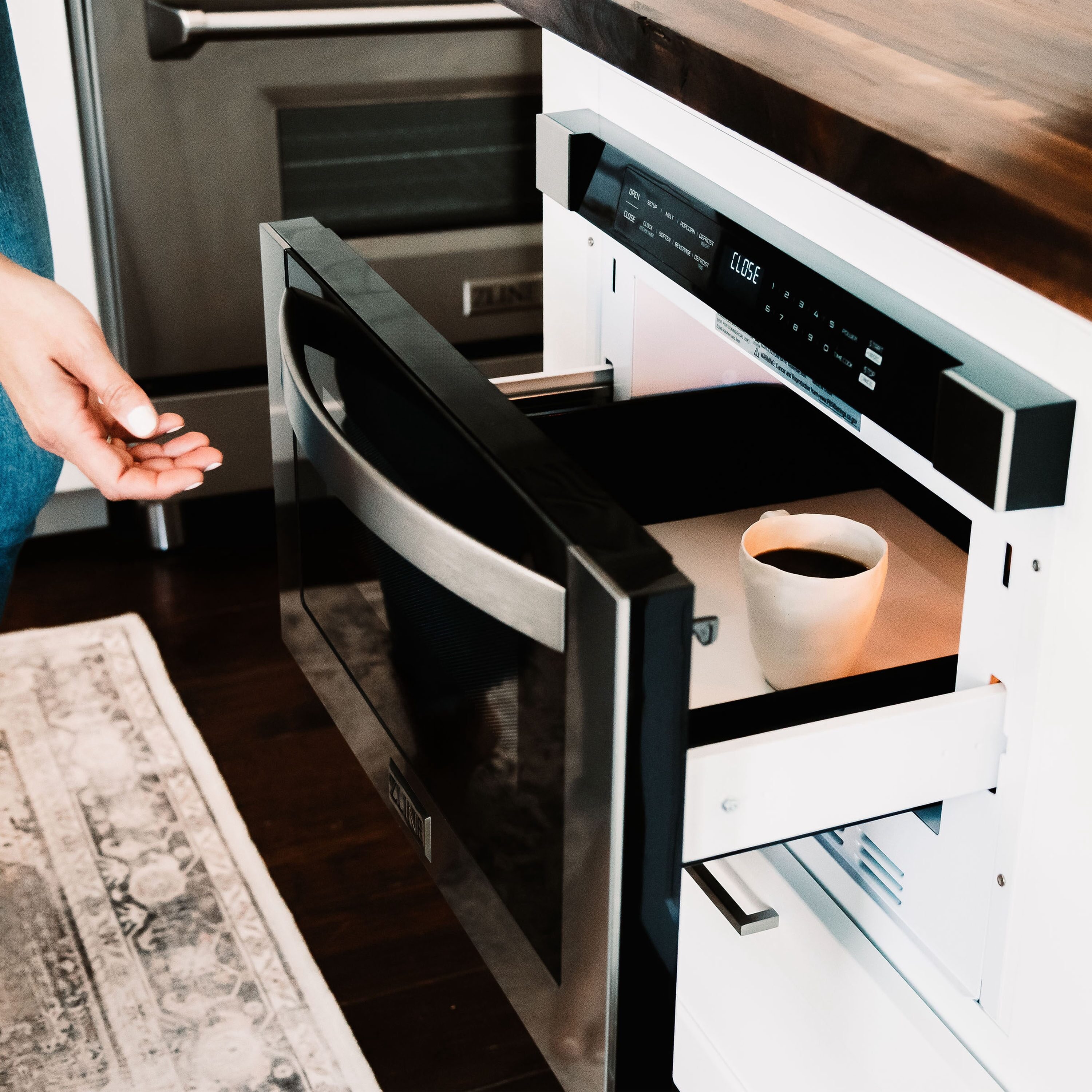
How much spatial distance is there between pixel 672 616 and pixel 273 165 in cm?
135

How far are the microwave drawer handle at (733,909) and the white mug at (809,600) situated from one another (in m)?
0.12

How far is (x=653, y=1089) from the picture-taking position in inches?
21.9

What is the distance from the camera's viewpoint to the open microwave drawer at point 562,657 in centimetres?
49

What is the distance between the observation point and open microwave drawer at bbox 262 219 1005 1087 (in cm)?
49

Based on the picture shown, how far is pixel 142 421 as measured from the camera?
28.4 inches

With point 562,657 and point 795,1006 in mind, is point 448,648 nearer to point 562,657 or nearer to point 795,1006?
point 562,657

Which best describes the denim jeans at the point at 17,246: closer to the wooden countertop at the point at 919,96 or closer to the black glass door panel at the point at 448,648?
the black glass door panel at the point at 448,648

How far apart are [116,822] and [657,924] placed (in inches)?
38.4

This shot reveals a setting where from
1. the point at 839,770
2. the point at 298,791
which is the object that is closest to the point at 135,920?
the point at 298,791

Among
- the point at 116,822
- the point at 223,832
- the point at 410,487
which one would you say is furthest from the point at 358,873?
the point at 410,487

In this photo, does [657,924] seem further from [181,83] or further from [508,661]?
[181,83]

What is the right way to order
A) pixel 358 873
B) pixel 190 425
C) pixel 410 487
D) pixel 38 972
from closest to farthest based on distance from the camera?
pixel 410 487 < pixel 38 972 < pixel 358 873 < pixel 190 425

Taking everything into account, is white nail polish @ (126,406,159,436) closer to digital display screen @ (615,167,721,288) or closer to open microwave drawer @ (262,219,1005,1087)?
open microwave drawer @ (262,219,1005,1087)

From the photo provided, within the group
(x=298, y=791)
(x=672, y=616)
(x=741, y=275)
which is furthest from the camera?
(x=298, y=791)
